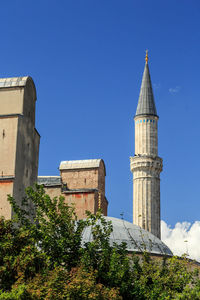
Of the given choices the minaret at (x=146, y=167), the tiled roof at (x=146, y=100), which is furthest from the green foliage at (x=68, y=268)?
A: the tiled roof at (x=146, y=100)

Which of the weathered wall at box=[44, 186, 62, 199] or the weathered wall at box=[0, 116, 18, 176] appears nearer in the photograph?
the weathered wall at box=[0, 116, 18, 176]

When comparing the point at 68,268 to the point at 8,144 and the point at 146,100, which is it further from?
the point at 146,100

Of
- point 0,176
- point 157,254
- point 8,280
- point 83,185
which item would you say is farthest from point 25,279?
point 83,185

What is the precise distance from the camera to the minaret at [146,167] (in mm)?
34656

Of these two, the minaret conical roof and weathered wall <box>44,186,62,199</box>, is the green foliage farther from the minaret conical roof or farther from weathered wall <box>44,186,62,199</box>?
the minaret conical roof

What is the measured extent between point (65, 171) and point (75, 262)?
35.5 ft

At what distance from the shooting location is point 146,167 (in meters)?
35.2

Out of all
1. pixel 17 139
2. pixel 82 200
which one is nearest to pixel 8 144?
pixel 17 139

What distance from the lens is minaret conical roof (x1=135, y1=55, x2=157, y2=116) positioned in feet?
119

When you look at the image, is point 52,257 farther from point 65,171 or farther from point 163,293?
point 65,171

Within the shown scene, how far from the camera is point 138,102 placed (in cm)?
3712

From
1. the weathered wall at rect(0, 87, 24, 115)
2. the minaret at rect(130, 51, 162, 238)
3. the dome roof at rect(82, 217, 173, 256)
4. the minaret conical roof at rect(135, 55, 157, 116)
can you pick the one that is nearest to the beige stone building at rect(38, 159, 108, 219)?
the dome roof at rect(82, 217, 173, 256)

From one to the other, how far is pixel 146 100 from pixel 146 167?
4.80 m

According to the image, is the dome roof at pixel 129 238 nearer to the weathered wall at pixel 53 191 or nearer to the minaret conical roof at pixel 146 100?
the weathered wall at pixel 53 191
